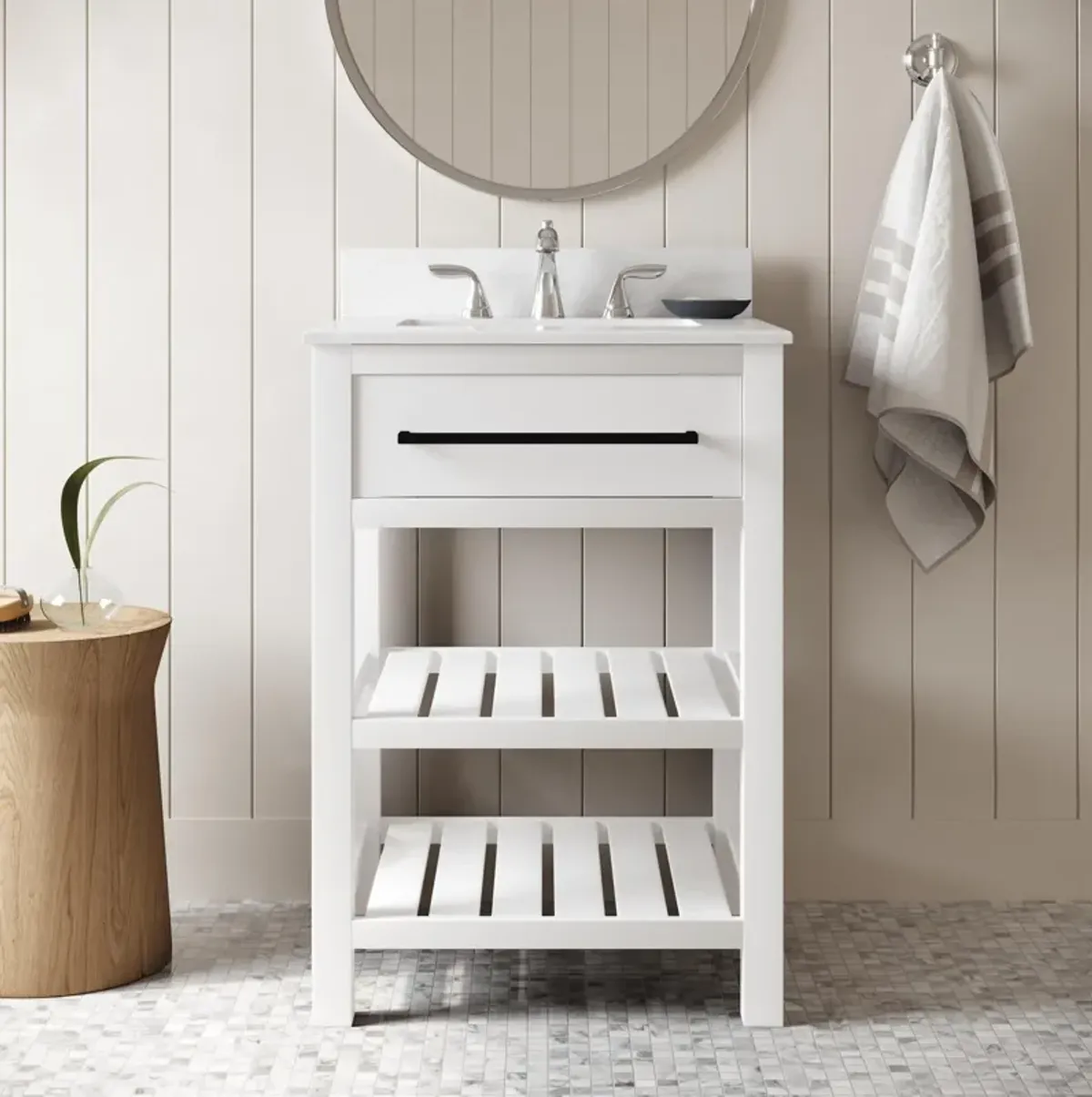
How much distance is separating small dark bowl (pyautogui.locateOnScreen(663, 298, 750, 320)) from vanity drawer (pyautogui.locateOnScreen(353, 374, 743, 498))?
36 cm

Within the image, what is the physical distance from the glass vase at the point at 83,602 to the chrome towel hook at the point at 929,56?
135 centimetres

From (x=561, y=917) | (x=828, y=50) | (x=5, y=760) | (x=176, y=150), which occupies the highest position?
(x=828, y=50)

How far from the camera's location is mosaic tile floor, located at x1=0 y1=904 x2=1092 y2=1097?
1.65 m

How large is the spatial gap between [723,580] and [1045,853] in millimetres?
678

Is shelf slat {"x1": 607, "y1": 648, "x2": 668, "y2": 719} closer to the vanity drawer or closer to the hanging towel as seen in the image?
the vanity drawer

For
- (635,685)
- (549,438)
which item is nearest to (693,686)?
(635,685)

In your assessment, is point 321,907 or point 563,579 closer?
point 321,907

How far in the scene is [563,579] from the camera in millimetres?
2248

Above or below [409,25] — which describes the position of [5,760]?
below

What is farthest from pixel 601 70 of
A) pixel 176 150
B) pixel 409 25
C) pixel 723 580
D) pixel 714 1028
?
pixel 714 1028

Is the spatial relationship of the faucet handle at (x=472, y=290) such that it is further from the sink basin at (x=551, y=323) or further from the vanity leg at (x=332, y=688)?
the vanity leg at (x=332, y=688)

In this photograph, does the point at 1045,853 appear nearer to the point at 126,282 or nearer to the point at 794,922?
the point at 794,922

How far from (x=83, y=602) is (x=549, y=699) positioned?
0.63 metres

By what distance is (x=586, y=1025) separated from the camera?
1800 mm
